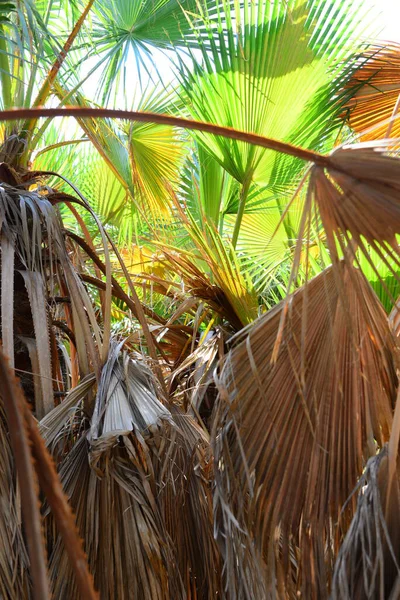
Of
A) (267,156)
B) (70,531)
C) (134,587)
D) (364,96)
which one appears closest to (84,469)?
(134,587)

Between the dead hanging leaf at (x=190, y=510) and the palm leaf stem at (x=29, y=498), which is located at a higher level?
the palm leaf stem at (x=29, y=498)

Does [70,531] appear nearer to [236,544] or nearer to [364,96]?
[236,544]

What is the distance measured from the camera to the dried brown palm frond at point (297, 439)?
128cm

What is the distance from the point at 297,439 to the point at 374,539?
263 millimetres

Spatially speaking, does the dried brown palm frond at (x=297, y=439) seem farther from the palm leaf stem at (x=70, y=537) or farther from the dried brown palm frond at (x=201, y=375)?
the palm leaf stem at (x=70, y=537)

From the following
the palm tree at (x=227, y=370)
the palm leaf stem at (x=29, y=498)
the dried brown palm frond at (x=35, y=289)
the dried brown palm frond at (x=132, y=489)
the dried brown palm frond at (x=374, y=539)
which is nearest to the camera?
the palm leaf stem at (x=29, y=498)

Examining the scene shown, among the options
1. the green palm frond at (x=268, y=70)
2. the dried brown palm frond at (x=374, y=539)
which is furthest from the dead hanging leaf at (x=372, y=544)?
the green palm frond at (x=268, y=70)

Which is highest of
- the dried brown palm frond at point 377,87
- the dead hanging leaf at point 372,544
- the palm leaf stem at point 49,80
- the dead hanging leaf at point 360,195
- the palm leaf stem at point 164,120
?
the palm leaf stem at point 49,80

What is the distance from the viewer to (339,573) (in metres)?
1.12

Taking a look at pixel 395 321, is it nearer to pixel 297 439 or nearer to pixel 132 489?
pixel 297 439

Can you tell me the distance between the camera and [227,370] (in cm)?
136

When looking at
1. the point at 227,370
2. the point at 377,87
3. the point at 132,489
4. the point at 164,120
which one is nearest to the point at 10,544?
the point at 132,489

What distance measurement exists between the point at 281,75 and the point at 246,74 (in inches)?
4.0

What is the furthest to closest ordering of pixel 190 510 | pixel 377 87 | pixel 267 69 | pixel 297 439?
1. pixel 377 87
2. pixel 267 69
3. pixel 190 510
4. pixel 297 439
